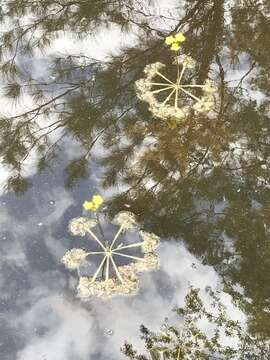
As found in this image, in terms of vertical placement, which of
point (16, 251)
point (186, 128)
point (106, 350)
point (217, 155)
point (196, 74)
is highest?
point (196, 74)

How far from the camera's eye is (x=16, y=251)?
2797 mm

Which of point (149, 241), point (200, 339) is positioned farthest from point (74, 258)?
point (200, 339)

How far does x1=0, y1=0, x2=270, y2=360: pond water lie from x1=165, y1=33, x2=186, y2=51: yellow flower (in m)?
0.02

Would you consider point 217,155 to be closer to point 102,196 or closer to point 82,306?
point 102,196

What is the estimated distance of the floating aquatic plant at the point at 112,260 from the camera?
2.68 m

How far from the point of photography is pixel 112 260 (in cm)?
274

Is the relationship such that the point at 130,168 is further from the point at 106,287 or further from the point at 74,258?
the point at 106,287

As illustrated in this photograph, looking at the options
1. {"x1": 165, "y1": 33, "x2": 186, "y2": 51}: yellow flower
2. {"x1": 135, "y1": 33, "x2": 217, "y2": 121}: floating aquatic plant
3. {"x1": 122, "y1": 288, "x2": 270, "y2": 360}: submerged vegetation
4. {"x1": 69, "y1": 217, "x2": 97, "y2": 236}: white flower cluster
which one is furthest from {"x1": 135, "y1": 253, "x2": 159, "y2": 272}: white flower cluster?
{"x1": 165, "y1": 33, "x2": 186, "y2": 51}: yellow flower

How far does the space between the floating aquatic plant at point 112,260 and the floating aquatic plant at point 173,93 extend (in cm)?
84

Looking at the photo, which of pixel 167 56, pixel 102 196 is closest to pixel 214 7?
pixel 167 56

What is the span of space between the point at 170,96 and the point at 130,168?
0.62m

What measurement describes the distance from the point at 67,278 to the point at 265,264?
1186 mm

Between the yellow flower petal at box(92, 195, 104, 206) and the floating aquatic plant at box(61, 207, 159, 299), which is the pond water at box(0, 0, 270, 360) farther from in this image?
the yellow flower petal at box(92, 195, 104, 206)

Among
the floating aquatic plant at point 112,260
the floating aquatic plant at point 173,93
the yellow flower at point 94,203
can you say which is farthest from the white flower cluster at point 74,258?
the floating aquatic plant at point 173,93
